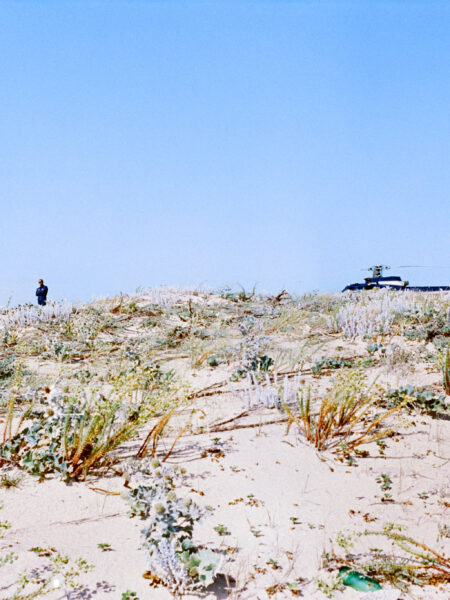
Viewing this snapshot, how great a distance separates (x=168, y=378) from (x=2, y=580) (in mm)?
3426

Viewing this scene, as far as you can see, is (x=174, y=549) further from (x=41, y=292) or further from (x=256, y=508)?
(x=41, y=292)

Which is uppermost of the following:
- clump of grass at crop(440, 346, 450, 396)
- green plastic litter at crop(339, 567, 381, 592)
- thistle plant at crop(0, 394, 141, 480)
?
clump of grass at crop(440, 346, 450, 396)

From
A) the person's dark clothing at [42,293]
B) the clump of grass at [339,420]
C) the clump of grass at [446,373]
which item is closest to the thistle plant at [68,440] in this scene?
the clump of grass at [339,420]

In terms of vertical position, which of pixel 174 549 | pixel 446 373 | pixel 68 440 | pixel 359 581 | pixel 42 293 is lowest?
pixel 359 581

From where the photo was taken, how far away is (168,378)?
5609mm


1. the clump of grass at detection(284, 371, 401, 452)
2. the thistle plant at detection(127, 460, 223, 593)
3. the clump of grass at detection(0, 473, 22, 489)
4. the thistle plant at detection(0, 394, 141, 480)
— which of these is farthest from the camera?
the clump of grass at detection(284, 371, 401, 452)

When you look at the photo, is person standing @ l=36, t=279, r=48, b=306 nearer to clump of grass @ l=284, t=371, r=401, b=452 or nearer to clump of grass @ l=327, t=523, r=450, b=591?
clump of grass @ l=284, t=371, r=401, b=452

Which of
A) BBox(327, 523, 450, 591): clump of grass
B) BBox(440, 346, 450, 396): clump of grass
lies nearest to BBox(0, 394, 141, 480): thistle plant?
BBox(327, 523, 450, 591): clump of grass

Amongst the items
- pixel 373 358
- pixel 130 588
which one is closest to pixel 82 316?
pixel 373 358

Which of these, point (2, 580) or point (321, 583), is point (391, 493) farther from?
point (2, 580)

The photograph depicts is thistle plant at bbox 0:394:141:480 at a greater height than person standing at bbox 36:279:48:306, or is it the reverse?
person standing at bbox 36:279:48:306

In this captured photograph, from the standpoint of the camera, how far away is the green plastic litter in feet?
7.60

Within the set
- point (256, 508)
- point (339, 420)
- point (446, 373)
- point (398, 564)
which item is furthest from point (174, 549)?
point (446, 373)

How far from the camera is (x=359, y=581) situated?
2.35m
